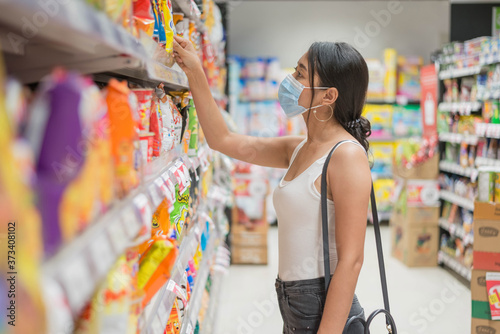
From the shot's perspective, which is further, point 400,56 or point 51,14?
point 400,56

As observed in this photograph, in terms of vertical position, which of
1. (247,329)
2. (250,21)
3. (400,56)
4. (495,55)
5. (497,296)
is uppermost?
(250,21)

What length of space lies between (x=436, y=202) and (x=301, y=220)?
412cm

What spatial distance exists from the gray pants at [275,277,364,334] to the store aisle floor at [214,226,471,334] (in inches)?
80.8

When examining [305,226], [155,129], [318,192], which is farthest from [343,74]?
[155,129]

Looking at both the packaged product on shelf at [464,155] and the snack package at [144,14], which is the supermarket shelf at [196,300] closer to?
the snack package at [144,14]

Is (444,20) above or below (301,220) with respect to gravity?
above

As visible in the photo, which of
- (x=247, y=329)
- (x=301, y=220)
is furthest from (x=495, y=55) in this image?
(x=301, y=220)

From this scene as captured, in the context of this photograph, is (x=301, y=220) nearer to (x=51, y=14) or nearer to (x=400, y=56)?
(x=51, y=14)

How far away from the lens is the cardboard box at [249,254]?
5.37 m

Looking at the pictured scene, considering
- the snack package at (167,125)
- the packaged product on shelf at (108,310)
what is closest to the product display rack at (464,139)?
the snack package at (167,125)

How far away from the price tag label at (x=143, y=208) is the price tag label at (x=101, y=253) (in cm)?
20

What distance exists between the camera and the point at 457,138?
5.02m

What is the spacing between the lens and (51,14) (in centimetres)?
65

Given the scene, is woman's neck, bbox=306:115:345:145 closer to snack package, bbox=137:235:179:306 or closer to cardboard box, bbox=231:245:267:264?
snack package, bbox=137:235:179:306
